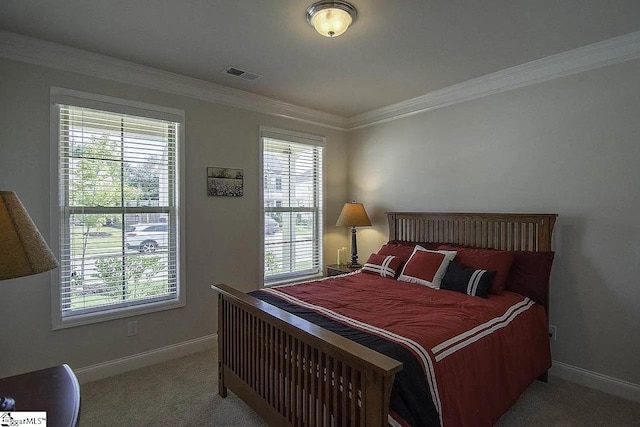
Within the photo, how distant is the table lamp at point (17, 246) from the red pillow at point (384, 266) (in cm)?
262

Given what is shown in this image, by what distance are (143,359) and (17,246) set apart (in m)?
2.37

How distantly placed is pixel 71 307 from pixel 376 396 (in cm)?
253

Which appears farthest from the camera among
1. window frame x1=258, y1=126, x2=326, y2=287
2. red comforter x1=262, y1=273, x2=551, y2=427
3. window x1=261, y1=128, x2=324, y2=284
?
window x1=261, y1=128, x2=324, y2=284

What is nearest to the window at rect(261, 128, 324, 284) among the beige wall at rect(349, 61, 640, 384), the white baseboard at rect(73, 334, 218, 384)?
the white baseboard at rect(73, 334, 218, 384)

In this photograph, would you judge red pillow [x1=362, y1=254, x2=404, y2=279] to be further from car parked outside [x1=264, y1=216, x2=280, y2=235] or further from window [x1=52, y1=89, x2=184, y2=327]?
window [x1=52, y1=89, x2=184, y2=327]

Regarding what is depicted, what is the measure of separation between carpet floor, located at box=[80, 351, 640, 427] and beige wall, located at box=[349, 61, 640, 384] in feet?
1.08

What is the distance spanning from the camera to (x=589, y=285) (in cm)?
264

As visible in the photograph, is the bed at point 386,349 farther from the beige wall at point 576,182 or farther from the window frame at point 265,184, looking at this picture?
the window frame at point 265,184

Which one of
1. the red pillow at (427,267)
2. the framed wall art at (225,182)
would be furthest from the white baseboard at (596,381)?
the framed wall art at (225,182)

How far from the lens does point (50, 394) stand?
4.01 ft

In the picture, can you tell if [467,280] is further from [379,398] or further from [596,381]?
[379,398]

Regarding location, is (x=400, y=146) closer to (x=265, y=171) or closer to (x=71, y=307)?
(x=265, y=171)

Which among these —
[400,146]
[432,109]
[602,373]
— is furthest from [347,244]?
[602,373]

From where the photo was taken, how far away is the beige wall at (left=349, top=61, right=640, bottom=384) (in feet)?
8.09
